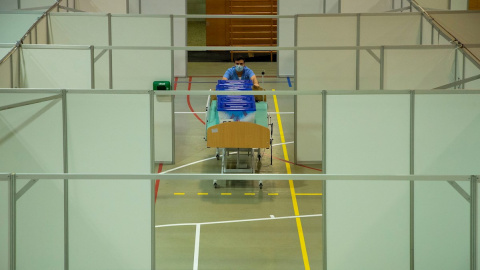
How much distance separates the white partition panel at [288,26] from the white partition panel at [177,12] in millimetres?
2271

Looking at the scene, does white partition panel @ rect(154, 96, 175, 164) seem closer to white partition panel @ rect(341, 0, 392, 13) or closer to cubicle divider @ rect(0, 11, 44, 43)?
cubicle divider @ rect(0, 11, 44, 43)

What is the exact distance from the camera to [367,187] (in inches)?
237


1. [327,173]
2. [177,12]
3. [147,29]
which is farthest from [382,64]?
[177,12]

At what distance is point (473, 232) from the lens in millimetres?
5082

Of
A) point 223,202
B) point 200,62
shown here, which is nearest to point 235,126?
point 223,202

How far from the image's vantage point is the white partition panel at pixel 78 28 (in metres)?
11.4

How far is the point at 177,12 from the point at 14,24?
7.31 metres

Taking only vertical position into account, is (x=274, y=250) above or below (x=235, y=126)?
below

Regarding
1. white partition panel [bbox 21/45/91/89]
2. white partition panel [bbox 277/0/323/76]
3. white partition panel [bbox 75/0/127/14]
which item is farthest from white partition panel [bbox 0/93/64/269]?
white partition panel [bbox 277/0/323/76]

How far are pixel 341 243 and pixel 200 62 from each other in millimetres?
16274

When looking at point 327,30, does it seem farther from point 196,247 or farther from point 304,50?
point 196,247

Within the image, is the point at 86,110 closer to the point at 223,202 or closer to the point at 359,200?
the point at 359,200

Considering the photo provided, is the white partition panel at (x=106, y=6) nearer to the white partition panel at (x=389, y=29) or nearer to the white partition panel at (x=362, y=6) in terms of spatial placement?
the white partition panel at (x=362, y=6)

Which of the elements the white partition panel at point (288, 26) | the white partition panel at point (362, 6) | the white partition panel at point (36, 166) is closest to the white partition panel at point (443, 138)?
the white partition panel at point (36, 166)
